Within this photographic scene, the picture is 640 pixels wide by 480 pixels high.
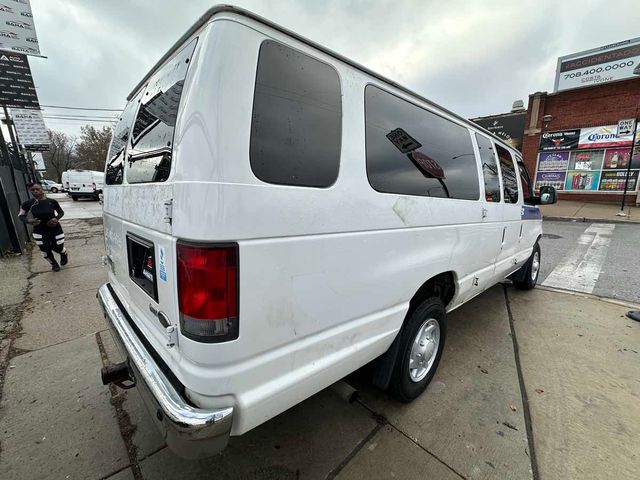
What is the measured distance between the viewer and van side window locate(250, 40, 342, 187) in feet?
4.10

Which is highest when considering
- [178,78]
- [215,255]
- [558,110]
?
[558,110]

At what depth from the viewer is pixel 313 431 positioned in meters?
2.12

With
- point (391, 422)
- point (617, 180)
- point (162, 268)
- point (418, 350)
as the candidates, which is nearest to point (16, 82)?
point (162, 268)

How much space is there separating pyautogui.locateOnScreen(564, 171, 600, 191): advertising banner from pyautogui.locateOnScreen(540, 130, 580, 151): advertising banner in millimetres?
1519

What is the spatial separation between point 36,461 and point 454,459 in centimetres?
262

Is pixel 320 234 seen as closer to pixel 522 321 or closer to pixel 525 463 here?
pixel 525 463

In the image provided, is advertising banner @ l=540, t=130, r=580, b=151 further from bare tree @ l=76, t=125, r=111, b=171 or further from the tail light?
bare tree @ l=76, t=125, r=111, b=171

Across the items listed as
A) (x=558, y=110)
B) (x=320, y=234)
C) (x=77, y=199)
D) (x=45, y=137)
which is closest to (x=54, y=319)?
(x=320, y=234)

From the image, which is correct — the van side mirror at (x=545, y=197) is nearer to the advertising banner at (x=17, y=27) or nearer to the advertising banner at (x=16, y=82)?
the advertising banner at (x=17, y=27)

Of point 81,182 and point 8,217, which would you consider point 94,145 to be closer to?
point 81,182

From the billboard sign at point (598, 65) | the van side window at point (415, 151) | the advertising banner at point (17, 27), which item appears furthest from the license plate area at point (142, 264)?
the billboard sign at point (598, 65)

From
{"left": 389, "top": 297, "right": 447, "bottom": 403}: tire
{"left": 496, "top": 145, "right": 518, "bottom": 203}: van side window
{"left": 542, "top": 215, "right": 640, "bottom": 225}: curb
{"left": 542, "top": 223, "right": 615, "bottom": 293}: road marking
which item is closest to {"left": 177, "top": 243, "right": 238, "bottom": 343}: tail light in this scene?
{"left": 389, "top": 297, "right": 447, "bottom": 403}: tire

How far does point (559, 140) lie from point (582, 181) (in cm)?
252

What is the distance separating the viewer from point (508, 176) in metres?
3.54
